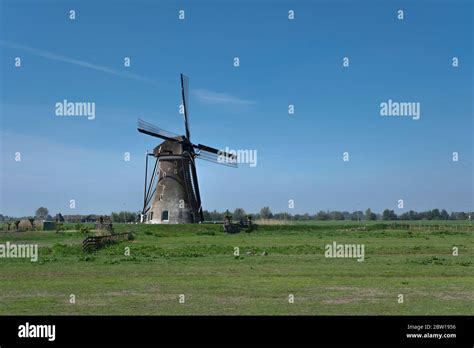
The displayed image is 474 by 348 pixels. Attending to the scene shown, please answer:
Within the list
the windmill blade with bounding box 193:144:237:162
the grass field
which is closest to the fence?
the grass field

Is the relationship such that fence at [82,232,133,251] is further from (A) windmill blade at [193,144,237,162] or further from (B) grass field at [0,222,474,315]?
(A) windmill blade at [193,144,237,162]

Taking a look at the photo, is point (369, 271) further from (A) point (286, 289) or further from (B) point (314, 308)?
(B) point (314, 308)

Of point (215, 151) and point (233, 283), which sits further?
point (215, 151)

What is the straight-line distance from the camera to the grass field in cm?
1641

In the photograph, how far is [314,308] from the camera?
53.6 ft

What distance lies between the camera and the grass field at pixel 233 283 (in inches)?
646

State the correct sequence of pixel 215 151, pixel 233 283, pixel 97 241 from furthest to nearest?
1. pixel 215 151
2. pixel 97 241
3. pixel 233 283

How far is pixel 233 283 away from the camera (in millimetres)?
21188

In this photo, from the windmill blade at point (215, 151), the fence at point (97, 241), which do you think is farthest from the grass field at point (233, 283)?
the windmill blade at point (215, 151)

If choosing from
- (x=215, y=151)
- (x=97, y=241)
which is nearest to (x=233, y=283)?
(x=97, y=241)

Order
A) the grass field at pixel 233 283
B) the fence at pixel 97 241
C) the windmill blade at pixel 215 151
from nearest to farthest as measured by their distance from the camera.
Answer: the grass field at pixel 233 283
the fence at pixel 97 241
the windmill blade at pixel 215 151

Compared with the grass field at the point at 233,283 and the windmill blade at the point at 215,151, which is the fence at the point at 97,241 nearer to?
the grass field at the point at 233,283

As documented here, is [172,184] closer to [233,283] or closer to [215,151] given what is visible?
[215,151]
